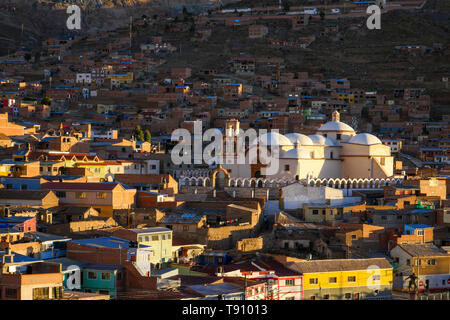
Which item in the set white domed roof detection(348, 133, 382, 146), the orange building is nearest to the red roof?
white domed roof detection(348, 133, 382, 146)

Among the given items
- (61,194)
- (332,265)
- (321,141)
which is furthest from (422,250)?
(321,141)

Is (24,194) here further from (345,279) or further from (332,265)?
(345,279)

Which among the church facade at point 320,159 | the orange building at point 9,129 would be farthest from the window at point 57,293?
the orange building at point 9,129

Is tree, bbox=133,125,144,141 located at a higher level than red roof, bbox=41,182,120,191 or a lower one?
higher

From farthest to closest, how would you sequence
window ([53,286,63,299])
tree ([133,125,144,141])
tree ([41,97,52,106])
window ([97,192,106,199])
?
tree ([41,97,52,106]) → tree ([133,125,144,141]) → window ([97,192,106,199]) → window ([53,286,63,299])

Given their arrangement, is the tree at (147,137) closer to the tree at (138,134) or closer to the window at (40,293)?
the tree at (138,134)

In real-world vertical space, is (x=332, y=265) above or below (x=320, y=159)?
below

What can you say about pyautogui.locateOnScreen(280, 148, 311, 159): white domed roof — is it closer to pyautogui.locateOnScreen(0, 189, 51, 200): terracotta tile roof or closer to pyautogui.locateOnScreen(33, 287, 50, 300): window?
pyautogui.locateOnScreen(0, 189, 51, 200): terracotta tile roof

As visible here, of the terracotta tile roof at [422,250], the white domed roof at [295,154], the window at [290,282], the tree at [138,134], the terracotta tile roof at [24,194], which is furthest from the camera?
the tree at [138,134]
